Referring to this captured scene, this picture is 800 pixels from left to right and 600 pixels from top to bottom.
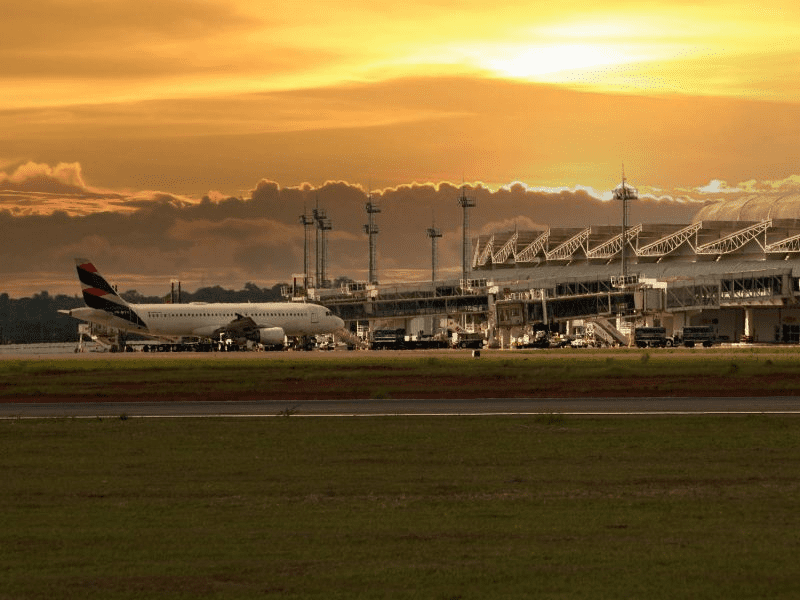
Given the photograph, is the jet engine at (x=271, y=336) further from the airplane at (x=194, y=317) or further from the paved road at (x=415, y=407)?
the paved road at (x=415, y=407)

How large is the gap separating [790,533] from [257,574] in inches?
295

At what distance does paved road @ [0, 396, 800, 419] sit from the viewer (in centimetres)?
4028

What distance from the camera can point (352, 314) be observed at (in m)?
178

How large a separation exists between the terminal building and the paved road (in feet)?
288

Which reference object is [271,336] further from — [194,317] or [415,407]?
[415,407]

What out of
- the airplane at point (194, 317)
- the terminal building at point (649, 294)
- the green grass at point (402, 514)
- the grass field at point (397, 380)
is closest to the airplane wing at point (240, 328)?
the airplane at point (194, 317)

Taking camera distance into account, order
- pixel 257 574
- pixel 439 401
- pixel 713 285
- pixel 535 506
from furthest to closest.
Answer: pixel 713 285 < pixel 439 401 < pixel 535 506 < pixel 257 574

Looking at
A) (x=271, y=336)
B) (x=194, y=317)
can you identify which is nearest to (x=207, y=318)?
(x=194, y=317)

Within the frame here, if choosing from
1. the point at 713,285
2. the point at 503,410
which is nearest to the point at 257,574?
the point at 503,410

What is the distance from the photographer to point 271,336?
124375mm

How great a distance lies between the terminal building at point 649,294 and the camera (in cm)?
14250

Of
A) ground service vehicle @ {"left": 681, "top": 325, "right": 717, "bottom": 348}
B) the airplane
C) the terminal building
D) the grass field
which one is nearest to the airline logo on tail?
the airplane

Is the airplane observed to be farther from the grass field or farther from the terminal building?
the grass field

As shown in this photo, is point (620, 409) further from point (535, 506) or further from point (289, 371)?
point (289, 371)
